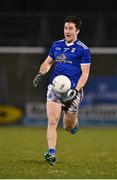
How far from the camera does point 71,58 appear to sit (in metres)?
11.5

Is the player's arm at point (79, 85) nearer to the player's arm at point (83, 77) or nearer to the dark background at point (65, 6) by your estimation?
the player's arm at point (83, 77)

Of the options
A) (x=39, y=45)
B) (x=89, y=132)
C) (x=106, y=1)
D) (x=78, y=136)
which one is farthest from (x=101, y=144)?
(x=106, y=1)

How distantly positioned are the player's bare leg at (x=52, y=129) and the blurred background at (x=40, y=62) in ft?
38.8

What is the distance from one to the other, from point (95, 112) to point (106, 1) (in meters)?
4.32

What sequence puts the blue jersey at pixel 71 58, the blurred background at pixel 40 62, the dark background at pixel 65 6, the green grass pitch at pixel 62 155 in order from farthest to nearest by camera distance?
the dark background at pixel 65 6 → the blurred background at pixel 40 62 → the blue jersey at pixel 71 58 → the green grass pitch at pixel 62 155

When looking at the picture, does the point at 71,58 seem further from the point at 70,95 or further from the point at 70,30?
the point at 70,95

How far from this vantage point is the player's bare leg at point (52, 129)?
36.3 ft

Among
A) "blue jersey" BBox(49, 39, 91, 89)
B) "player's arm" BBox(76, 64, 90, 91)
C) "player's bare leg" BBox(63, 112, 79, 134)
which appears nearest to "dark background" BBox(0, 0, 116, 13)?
"player's bare leg" BBox(63, 112, 79, 134)

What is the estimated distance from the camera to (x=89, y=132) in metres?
21.2

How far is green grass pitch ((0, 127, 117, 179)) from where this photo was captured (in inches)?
392

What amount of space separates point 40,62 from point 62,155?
11.2m

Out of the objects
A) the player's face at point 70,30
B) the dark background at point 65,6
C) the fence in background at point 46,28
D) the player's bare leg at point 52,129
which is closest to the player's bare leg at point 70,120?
the player's bare leg at point 52,129

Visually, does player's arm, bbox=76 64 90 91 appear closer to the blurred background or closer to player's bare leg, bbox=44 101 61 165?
player's bare leg, bbox=44 101 61 165

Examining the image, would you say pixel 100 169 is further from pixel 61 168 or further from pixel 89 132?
pixel 89 132
